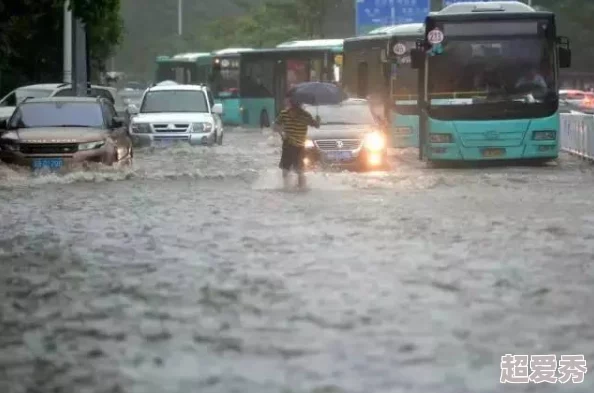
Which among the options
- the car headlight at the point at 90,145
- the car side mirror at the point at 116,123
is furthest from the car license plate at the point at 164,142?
the car headlight at the point at 90,145

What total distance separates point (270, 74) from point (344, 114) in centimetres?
2219

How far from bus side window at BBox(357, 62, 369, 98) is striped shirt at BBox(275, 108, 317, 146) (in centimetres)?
1407

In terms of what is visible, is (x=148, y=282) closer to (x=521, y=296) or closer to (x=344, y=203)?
(x=521, y=296)

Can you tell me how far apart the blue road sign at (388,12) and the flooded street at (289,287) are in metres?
28.6

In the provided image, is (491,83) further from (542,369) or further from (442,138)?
(542,369)

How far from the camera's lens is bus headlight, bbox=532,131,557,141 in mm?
26844

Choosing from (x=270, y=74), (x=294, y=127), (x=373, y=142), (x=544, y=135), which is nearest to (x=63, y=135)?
(x=294, y=127)

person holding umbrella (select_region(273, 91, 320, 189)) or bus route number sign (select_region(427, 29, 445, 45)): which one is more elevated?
bus route number sign (select_region(427, 29, 445, 45))

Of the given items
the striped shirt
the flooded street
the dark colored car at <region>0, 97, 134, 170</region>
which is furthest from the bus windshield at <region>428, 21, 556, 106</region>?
the dark colored car at <region>0, 97, 134, 170</region>

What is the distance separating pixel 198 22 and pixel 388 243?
3996 inches

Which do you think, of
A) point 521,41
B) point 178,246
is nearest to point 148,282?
point 178,246

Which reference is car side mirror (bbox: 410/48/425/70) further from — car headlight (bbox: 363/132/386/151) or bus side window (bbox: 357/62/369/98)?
bus side window (bbox: 357/62/369/98)

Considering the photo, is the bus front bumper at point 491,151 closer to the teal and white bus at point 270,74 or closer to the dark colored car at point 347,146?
the dark colored car at point 347,146

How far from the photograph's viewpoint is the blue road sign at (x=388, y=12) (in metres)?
50.2
